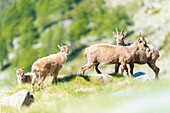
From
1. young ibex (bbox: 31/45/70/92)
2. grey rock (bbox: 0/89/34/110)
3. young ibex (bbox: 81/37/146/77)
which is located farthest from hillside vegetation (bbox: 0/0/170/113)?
young ibex (bbox: 81/37/146/77)

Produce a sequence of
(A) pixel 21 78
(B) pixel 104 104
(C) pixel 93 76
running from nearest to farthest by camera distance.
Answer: (B) pixel 104 104 → (C) pixel 93 76 → (A) pixel 21 78

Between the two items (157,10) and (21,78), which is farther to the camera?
(157,10)

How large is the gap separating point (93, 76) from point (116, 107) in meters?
9.27

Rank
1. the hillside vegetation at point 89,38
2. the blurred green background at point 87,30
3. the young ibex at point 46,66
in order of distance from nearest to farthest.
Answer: the hillside vegetation at point 89,38 < the young ibex at point 46,66 < the blurred green background at point 87,30

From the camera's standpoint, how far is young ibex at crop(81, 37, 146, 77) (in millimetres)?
15898

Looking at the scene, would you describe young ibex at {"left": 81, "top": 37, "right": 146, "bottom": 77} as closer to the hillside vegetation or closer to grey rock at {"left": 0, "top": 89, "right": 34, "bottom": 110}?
the hillside vegetation

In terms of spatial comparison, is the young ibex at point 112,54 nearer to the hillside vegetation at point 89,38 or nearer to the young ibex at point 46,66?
the hillside vegetation at point 89,38

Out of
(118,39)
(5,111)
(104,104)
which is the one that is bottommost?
(5,111)

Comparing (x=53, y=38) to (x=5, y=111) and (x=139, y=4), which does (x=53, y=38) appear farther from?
(x=5, y=111)

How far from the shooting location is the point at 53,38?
150 meters

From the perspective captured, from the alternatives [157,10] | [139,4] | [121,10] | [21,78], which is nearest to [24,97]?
[21,78]

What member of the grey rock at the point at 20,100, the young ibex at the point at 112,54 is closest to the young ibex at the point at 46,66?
the young ibex at the point at 112,54

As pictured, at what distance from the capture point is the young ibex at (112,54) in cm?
1590

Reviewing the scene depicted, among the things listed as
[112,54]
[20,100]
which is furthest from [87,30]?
[20,100]
